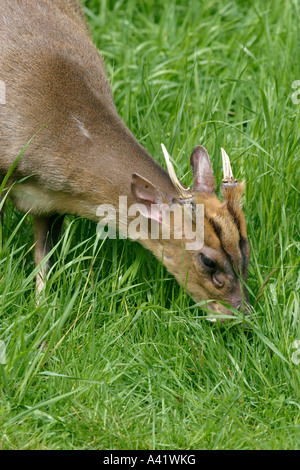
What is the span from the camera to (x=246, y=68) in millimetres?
7641

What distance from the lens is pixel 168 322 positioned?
5.52 metres

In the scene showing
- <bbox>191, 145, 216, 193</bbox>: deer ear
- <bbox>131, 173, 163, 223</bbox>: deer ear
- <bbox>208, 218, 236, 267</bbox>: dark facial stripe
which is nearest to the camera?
<bbox>208, 218, 236, 267</bbox>: dark facial stripe

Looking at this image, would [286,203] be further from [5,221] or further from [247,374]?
[5,221]

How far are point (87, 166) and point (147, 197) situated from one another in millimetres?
461

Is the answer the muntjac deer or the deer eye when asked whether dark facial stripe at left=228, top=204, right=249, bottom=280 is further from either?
the deer eye

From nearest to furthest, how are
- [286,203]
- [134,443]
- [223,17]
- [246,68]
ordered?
[134,443]
[286,203]
[246,68]
[223,17]

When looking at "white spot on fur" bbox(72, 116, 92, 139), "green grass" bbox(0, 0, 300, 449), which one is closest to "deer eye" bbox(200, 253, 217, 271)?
"green grass" bbox(0, 0, 300, 449)

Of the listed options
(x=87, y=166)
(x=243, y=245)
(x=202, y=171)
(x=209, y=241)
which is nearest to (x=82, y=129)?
(x=87, y=166)

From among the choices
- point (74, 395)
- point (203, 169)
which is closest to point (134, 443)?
point (74, 395)

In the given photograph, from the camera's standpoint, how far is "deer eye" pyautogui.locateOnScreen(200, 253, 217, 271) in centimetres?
548

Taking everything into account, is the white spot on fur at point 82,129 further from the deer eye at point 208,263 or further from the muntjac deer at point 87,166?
the deer eye at point 208,263

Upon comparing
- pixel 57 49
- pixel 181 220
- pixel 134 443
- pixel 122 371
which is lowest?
pixel 134 443

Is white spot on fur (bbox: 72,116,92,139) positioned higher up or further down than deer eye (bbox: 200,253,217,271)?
higher up

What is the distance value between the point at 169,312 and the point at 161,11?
13.6 ft
